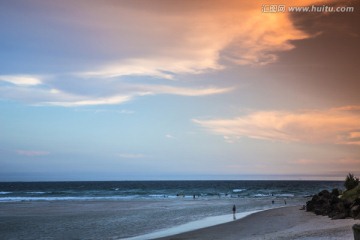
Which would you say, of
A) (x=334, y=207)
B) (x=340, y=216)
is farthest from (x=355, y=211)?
(x=334, y=207)

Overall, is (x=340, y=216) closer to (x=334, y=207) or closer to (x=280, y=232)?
(x=334, y=207)

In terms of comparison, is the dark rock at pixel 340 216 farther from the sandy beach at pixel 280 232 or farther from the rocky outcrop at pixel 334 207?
the sandy beach at pixel 280 232

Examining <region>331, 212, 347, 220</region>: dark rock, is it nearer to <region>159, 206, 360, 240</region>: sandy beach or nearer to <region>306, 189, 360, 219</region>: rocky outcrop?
<region>306, 189, 360, 219</region>: rocky outcrop

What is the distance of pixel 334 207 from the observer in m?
32.5

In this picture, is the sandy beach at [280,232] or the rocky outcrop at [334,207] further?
the rocky outcrop at [334,207]

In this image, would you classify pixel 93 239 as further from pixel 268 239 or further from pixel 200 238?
pixel 268 239

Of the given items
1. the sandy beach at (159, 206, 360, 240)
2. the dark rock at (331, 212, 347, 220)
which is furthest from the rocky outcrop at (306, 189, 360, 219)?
the sandy beach at (159, 206, 360, 240)

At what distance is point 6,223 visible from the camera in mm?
36719

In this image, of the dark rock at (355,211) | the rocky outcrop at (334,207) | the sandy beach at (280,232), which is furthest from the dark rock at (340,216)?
the sandy beach at (280,232)

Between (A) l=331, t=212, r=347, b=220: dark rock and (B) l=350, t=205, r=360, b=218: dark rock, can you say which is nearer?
(B) l=350, t=205, r=360, b=218: dark rock

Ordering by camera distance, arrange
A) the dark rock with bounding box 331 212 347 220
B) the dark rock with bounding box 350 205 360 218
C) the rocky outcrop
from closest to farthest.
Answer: the dark rock with bounding box 350 205 360 218 → the rocky outcrop → the dark rock with bounding box 331 212 347 220

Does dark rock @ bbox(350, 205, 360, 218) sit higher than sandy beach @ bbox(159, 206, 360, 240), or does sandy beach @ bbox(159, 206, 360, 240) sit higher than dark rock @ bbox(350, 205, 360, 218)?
dark rock @ bbox(350, 205, 360, 218)

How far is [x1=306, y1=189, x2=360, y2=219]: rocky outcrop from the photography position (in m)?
27.8

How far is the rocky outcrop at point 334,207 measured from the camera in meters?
27.8
